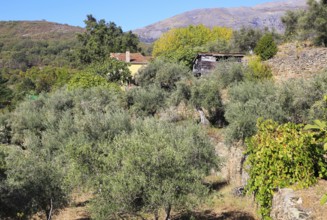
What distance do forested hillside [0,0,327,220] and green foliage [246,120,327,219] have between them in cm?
3

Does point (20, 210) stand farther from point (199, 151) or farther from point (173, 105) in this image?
point (173, 105)

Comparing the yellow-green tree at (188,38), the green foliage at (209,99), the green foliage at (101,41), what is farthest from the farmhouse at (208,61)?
the green foliage at (101,41)

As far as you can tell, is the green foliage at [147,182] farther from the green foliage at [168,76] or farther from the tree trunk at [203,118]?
the green foliage at [168,76]

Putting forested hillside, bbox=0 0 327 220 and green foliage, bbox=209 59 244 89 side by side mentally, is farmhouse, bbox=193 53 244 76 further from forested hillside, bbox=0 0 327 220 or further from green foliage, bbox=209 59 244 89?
green foliage, bbox=209 59 244 89

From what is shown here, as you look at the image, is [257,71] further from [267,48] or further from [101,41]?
[101,41]

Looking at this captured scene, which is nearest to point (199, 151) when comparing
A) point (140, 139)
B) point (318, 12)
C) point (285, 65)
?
point (140, 139)

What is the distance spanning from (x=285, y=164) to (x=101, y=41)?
81422 millimetres

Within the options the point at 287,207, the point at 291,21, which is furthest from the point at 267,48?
the point at 287,207

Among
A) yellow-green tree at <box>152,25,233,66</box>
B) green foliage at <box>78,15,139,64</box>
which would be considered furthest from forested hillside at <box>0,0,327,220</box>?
green foliage at <box>78,15,139,64</box>

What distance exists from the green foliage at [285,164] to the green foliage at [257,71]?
92.9 ft

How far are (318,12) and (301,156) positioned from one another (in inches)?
1362

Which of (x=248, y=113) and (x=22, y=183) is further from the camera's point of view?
(x=248, y=113)

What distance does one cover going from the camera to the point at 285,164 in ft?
27.3

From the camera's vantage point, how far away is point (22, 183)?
17547 mm
